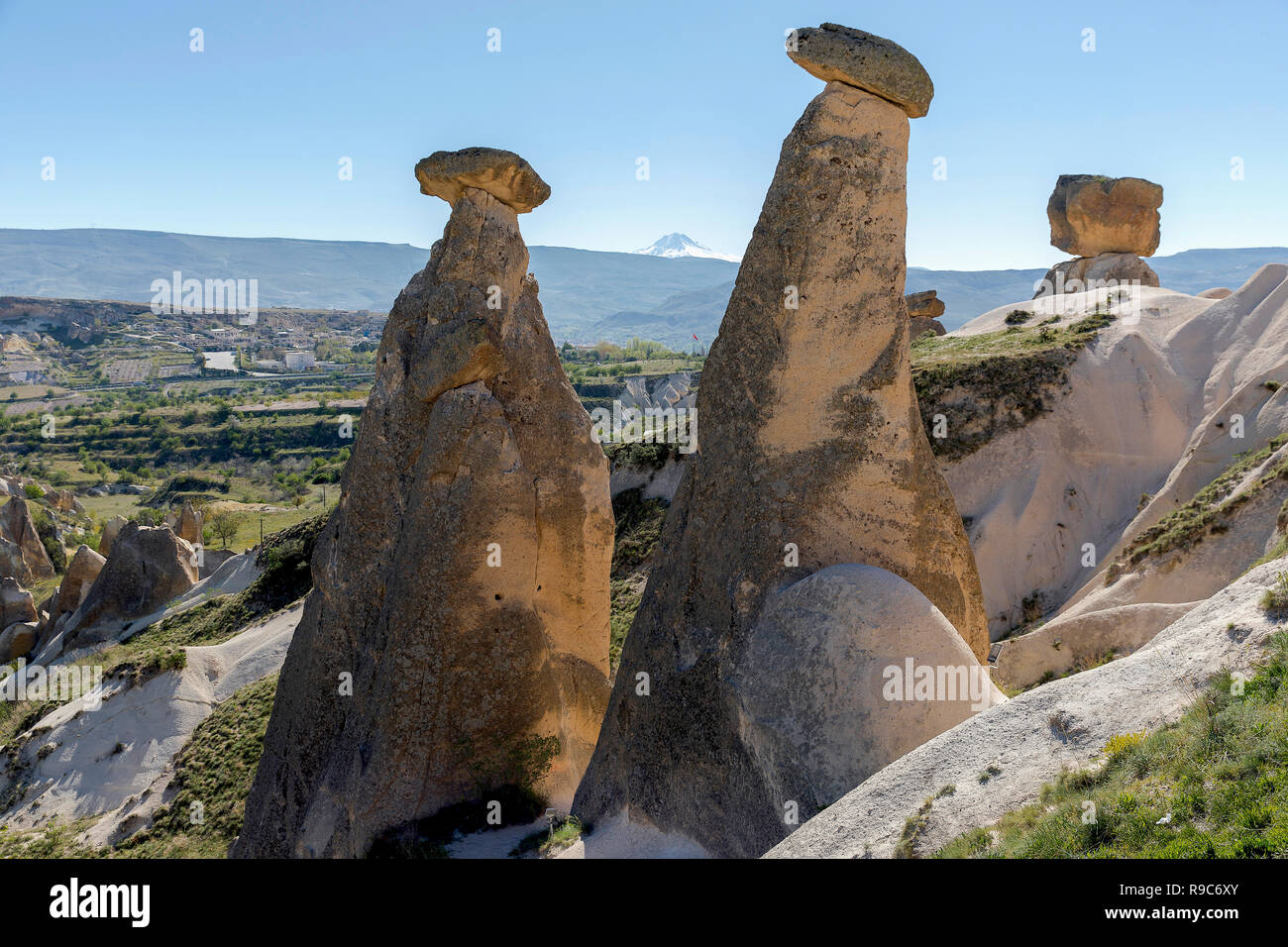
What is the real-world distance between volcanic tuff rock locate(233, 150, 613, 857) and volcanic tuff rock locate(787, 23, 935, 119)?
15.1 ft

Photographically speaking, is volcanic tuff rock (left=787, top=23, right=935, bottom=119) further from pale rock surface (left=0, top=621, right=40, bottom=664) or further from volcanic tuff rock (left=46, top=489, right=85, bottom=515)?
volcanic tuff rock (left=46, top=489, right=85, bottom=515)

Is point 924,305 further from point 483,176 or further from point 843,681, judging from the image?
point 843,681

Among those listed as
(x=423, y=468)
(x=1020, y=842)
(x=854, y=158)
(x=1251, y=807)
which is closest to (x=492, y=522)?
(x=423, y=468)

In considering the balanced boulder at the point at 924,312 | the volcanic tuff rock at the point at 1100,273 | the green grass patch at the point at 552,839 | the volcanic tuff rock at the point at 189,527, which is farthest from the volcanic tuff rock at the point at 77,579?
the volcanic tuff rock at the point at 1100,273

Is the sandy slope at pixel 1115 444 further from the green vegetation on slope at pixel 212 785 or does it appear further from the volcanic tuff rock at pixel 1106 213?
the green vegetation on slope at pixel 212 785

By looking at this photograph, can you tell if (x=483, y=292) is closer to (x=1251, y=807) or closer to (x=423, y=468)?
(x=423, y=468)

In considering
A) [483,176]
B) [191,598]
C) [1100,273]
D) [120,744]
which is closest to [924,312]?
[1100,273]

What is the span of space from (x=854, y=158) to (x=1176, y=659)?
541 centimetres

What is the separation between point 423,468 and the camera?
1145 centimetres

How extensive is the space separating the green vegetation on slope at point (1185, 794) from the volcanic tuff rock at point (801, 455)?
3.67m

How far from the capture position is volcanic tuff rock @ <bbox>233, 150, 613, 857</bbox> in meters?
10.8

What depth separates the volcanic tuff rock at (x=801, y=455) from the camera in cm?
941

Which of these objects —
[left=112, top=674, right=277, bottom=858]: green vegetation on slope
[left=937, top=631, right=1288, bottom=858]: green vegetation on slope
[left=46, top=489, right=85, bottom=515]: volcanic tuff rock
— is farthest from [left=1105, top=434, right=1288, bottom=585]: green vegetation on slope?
[left=46, top=489, right=85, bottom=515]: volcanic tuff rock
